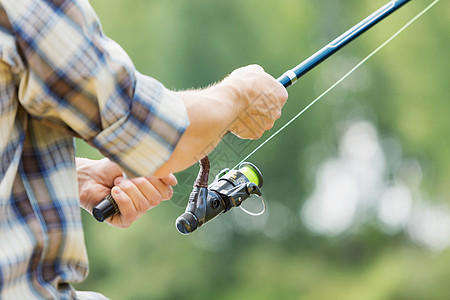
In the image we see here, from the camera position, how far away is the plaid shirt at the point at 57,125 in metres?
0.82

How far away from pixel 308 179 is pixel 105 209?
6.72 meters

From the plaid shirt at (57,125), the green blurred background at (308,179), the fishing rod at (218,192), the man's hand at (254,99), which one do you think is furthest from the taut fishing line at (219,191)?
the green blurred background at (308,179)

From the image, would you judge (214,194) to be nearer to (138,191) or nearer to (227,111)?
(138,191)

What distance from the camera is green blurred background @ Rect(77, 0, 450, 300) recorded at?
7352 millimetres

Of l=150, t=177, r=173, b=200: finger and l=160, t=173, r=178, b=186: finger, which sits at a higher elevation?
l=160, t=173, r=178, b=186: finger

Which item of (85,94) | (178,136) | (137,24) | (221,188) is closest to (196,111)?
(178,136)

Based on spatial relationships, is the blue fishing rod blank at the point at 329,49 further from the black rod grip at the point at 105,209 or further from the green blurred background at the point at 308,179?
the green blurred background at the point at 308,179

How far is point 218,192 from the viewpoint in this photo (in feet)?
4.23

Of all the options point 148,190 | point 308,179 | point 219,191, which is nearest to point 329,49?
point 219,191

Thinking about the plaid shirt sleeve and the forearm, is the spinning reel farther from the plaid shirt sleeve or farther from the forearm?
the plaid shirt sleeve

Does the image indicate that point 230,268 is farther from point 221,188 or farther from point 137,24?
point 221,188

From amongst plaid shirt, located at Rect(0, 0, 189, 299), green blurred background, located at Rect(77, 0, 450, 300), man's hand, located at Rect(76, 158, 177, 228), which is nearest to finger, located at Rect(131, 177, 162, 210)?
man's hand, located at Rect(76, 158, 177, 228)

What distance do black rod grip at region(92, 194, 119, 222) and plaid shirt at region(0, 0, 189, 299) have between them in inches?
10.3

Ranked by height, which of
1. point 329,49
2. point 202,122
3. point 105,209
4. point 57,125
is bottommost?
point 105,209
